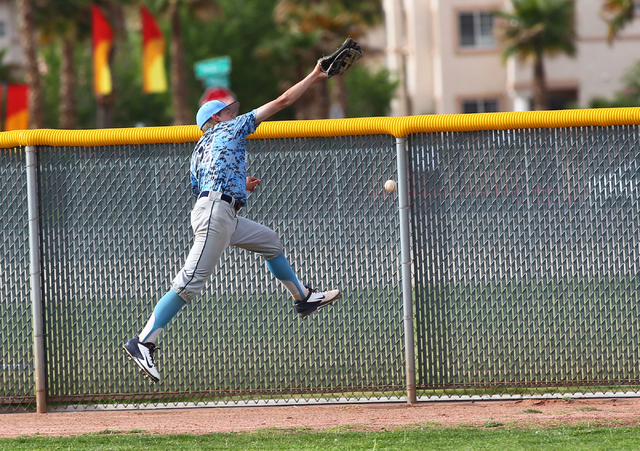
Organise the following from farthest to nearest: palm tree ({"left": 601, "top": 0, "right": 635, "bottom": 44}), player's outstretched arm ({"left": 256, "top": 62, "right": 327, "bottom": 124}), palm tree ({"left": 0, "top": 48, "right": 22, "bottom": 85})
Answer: palm tree ({"left": 0, "top": 48, "right": 22, "bottom": 85}) → palm tree ({"left": 601, "top": 0, "right": 635, "bottom": 44}) → player's outstretched arm ({"left": 256, "top": 62, "right": 327, "bottom": 124})

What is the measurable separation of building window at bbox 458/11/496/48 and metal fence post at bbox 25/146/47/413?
33153mm

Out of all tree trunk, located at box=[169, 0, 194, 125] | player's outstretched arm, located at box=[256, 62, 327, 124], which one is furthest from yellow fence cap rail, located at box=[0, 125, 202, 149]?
tree trunk, located at box=[169, 0, 194, 125]

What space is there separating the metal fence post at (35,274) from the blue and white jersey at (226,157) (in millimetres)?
1519

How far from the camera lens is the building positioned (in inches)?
1353

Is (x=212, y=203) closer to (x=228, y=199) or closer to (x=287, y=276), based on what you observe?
(x=228, y=199)

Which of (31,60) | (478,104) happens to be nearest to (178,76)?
(31,60)

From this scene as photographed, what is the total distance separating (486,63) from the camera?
3697cm

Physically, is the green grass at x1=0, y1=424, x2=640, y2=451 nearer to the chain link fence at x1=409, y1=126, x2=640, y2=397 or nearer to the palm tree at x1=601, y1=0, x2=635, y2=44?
the chain link fence at x1=409, y1=126, x2=640, y2=397

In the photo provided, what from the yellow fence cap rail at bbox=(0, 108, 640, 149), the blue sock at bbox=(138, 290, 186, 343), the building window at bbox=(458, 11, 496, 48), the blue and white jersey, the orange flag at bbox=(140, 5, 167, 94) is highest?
the building window at bbox=(458, 11, 496, 48)

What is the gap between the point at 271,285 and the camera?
609 centimetres

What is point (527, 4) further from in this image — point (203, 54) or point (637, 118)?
point (637, 118)

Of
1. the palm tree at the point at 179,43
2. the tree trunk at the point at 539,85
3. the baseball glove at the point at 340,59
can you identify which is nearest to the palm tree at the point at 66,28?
the palm tree at the point at 179,43

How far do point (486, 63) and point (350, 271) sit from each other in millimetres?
32711

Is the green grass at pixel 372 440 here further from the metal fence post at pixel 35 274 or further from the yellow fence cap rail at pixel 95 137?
the yellow fence cap rail at pixel 95 137
